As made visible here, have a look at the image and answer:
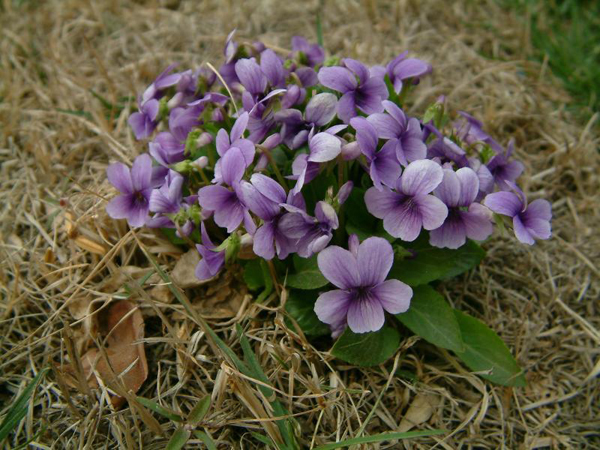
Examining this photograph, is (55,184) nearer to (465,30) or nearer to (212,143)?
(212,143)

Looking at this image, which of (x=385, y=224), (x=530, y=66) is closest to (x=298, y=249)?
(x=385, y=224)

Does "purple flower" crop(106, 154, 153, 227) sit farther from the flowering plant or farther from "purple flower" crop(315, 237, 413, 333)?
"purple flower" crop(315, 237, 413, 333)

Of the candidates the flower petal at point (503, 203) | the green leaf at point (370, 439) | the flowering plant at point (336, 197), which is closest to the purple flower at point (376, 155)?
the flowering plant at point (336, 197)

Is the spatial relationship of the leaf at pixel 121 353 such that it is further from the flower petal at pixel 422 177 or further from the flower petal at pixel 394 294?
the flower petal at pixel 422 177

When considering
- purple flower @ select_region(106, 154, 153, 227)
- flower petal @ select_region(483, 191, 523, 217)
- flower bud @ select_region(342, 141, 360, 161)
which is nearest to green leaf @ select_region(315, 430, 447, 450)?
flower petal @ select_region(483, 191, 523, 217)

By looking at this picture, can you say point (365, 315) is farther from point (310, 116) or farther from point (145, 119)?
point (145, 119)

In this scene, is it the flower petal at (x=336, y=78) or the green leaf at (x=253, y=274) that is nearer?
the flower petal at (x=336, y=78)
